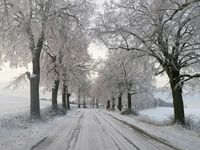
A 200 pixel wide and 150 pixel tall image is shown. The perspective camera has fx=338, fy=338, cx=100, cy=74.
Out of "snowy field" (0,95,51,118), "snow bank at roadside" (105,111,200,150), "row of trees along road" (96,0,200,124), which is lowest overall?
"snow bank at roadside" (105,111,200,150)

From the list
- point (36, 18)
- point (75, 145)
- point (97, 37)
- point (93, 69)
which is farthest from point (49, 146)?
point (93, 69)

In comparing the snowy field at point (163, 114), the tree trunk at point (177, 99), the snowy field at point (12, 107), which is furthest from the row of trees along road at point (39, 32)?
the snowy field at point (163, 114)

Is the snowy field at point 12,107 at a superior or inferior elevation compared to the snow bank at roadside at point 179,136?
superior

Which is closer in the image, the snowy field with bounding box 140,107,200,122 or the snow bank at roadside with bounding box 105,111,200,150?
the snow bank at roadside with bounding box 105,111,200,150

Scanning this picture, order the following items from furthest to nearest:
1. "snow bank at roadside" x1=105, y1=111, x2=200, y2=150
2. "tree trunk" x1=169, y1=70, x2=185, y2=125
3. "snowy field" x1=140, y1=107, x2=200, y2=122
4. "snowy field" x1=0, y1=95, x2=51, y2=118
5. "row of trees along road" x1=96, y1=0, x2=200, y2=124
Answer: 1. "snowy field" x1=0, y1=95, x2=51, y2=118
2. "snowy field" x1=140, y1=107, x2=200, y2=122
3. "tree trunk" x1=169, y1=70, x2=185, y2=125
4. "row of trees along road" x1=96, y1=0, x2=200, y2=124
5. "snow bank at roadside" x1=105, y1=111, x2=200, y2=150

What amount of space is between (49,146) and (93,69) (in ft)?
101

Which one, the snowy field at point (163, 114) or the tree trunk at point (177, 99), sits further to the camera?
the snowy field at point (163, 114)

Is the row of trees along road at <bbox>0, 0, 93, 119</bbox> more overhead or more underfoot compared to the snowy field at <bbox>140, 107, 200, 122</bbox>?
more overhead

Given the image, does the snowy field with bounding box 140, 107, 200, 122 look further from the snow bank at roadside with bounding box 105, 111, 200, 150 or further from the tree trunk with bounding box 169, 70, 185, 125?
the snow bank at roadside with bounding box 105, 111, 200, 150

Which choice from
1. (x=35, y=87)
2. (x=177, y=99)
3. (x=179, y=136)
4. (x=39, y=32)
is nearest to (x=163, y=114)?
(x=177, y=99)

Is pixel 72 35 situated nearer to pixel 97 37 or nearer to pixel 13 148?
pixel 97 37

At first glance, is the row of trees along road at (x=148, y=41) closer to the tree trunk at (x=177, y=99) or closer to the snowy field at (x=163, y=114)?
the tree trunk at (x=177, y=99)

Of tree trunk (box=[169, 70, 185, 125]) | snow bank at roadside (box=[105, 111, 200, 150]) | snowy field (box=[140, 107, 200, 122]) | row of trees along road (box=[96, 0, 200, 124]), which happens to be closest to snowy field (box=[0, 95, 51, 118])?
row of trees along road (box=[96, 0, 200, 124])

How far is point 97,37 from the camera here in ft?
83.5
